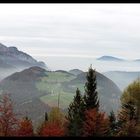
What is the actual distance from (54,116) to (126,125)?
2801 centimetres

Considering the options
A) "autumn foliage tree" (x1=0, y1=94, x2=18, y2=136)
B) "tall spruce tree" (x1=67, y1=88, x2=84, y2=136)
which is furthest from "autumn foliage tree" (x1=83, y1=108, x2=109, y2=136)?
"autumn foliage tree" (x1=0, y1=94, x2=18, y2=136)

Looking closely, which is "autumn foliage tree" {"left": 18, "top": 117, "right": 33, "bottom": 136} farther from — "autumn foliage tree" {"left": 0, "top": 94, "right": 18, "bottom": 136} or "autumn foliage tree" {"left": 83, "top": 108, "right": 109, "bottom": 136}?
"autumn foliage tree" {"left": 83, "top": 108, "right": 109, "bottom": 136}

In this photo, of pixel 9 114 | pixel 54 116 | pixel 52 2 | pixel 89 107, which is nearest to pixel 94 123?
pixel 89 107

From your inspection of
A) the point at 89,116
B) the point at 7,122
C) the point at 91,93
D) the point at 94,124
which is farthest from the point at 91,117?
the point at 7,122

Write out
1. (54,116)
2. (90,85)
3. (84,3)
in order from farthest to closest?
(54,116) → (90,85) → (84,3)

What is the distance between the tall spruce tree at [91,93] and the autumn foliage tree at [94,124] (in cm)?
120

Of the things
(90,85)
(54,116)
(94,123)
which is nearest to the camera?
(94,123)

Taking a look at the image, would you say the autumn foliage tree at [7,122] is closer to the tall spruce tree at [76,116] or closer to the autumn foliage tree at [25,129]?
the autumn foliage tree at [25,129]

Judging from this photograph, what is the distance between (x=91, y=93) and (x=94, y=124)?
3.18m

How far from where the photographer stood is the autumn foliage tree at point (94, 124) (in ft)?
122

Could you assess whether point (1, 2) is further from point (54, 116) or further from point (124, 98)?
point (54, 116)

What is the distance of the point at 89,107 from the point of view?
39.6m

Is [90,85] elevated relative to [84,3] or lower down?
elevated

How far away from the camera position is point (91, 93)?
39750mm
